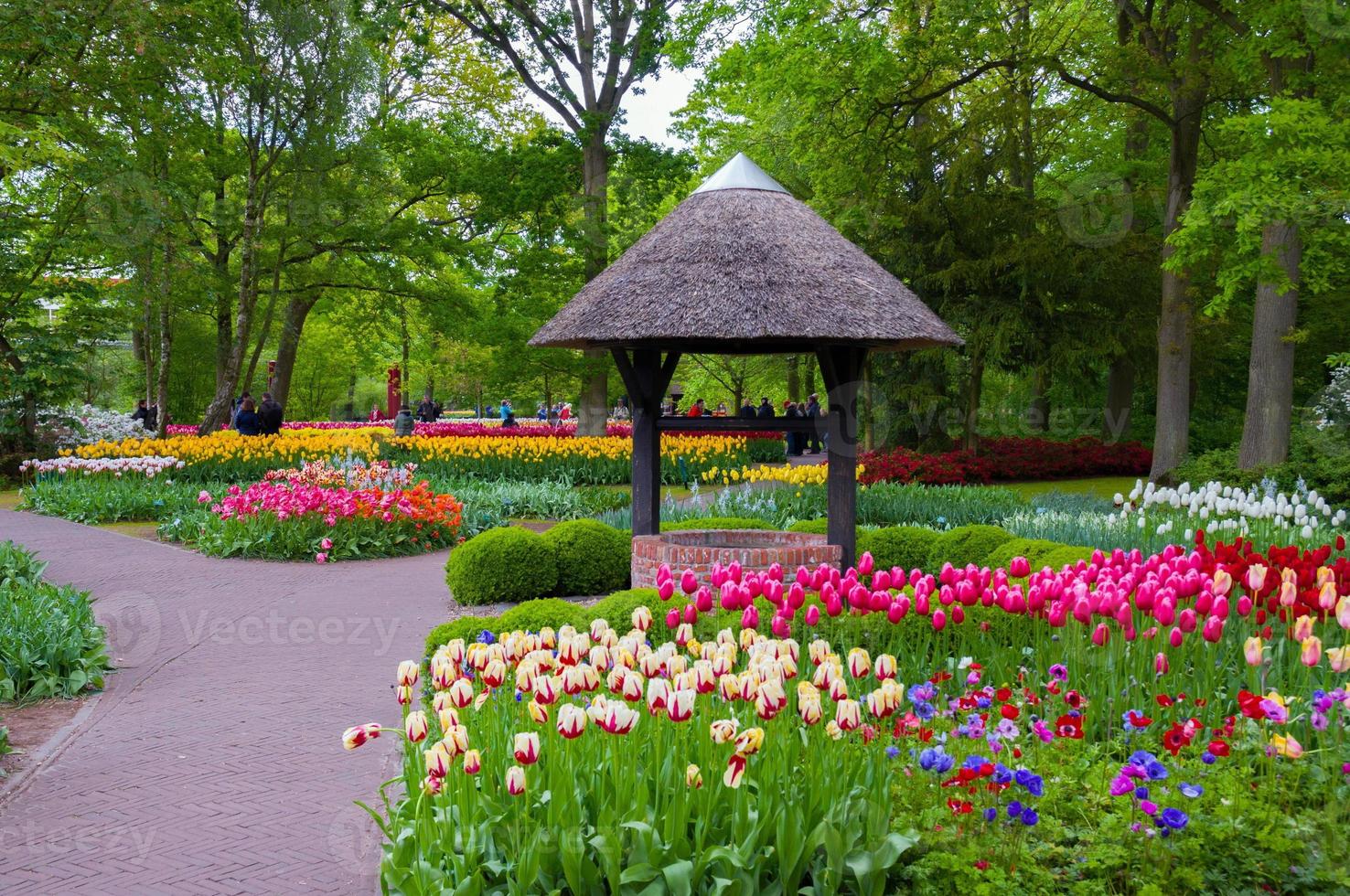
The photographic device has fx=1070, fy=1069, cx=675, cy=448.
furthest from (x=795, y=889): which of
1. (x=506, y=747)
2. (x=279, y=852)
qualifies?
(x=279, y=852)

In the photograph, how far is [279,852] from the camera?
449 centimetres

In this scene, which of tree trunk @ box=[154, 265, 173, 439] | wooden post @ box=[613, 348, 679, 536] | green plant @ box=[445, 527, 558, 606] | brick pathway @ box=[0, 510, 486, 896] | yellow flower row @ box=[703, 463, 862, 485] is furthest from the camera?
tree trunk @ box=[154, 265, 173, 439]

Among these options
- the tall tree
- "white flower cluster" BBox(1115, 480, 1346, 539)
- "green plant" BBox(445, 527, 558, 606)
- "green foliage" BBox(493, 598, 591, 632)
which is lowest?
"green plant" BBox(445, 527, 558, 606)

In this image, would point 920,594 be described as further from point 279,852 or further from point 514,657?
point 279,852

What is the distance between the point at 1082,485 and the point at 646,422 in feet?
49.6

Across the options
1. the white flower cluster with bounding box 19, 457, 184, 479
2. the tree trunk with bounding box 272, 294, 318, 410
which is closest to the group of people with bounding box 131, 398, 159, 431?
the tree trunk with bounding box 272, 294, 318, 410

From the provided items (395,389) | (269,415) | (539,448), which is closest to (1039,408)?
(539,448)

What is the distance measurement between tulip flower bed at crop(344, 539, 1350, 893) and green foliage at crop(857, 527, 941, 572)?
4.95 meters

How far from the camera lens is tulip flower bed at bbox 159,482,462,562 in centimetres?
1277

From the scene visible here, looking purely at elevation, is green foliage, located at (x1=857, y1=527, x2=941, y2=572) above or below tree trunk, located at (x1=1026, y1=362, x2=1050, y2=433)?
below

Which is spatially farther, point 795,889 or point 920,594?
point 920,594

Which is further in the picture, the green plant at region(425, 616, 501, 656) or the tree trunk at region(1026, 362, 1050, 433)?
the tree trunk at region(1026, 362, 1050, 433)

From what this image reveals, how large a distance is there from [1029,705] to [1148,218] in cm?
2487

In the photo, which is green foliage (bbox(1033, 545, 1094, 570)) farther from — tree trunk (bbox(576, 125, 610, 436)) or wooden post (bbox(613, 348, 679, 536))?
tree trunk (bbox(576, 125, 610, 436))
